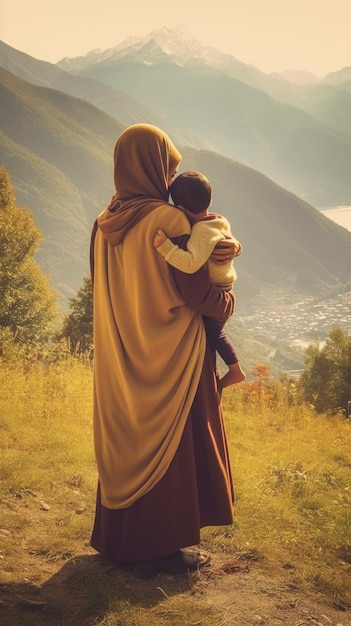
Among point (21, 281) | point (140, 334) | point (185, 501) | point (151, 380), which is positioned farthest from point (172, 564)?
point (21, 281)

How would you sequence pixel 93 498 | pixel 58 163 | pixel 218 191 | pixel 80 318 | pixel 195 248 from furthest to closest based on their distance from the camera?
pixel 218 191
pixel 58 163
pixel 80 318
pixel 93 498
pixel 195 248

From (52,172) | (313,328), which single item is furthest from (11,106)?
(313,328)

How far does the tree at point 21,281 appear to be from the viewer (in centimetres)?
2025

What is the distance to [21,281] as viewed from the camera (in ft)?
84.6

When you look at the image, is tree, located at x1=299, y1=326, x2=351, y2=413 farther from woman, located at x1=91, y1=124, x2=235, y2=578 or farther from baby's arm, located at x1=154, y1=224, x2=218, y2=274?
baby's arm, located at x1=154, y1=224, x2=218, y2=274

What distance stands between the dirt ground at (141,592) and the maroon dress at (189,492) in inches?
6.2

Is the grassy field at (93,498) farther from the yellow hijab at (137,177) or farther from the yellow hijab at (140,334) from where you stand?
the yellow hijab at (137,177)

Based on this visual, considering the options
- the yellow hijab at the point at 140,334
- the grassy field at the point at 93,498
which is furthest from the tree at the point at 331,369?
the yellow hijab at the point at 140,334

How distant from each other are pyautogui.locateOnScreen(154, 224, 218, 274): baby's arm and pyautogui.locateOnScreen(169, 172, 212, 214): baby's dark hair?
0.15m

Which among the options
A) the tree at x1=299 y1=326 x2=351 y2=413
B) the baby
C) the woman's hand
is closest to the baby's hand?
the baby

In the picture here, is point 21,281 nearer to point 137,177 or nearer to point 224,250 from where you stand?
point 137,177

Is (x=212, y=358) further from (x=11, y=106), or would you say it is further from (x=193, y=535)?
(x=11, y=106)

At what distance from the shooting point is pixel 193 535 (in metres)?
2.80

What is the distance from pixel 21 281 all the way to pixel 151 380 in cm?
2411
